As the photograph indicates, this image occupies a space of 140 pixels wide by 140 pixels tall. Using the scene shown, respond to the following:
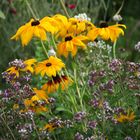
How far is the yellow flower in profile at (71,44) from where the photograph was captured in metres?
2.31

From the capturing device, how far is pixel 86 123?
220 centimetres

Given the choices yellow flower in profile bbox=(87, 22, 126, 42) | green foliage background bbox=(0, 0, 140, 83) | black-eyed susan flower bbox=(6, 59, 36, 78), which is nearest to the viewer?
black-eyed susan flower bbox=(6, 59, 36, 78)

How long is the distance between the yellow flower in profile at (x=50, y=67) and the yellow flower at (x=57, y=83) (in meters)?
0.11

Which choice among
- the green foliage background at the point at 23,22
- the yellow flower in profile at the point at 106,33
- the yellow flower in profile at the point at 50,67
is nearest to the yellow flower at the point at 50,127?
the yellow flower in profile at the point at 50,67

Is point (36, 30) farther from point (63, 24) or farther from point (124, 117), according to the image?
point (124, 117)

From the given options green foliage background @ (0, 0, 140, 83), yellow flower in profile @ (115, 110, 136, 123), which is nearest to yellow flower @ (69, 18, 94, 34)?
yellow flower in profile @ (115, 110, 136, 123)

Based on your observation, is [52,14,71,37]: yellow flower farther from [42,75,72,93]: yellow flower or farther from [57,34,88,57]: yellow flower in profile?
[42,75,72,93]: yellow flower

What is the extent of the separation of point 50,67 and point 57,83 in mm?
149


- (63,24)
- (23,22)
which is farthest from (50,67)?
(23,22)

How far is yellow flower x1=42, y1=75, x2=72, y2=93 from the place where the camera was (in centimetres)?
238

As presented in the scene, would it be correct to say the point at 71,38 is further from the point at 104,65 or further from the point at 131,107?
the point at 131,107

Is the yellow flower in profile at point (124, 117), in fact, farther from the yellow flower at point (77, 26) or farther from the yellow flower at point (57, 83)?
the yellow flower at point (77, 26)

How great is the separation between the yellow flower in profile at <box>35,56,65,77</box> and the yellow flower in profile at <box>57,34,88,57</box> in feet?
0.20

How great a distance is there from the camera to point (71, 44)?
2.31m
